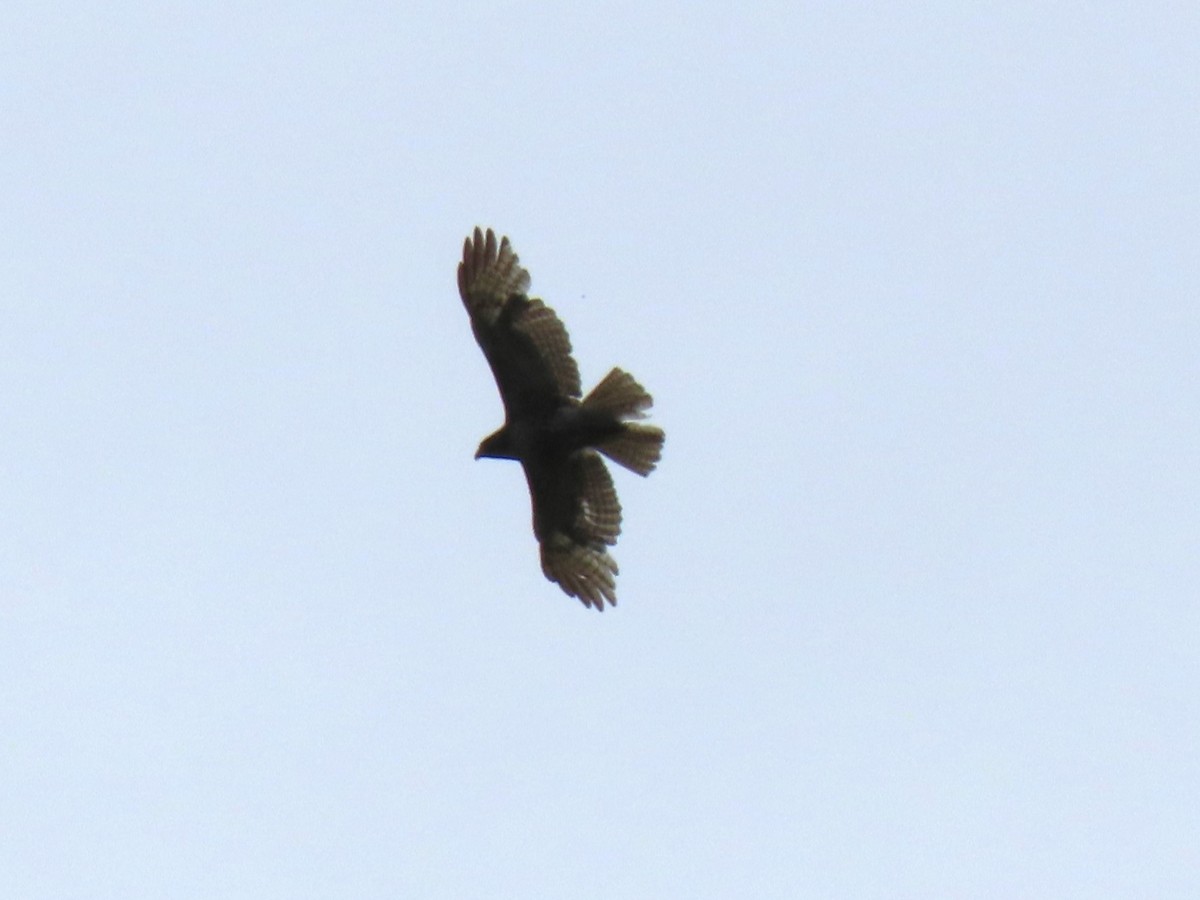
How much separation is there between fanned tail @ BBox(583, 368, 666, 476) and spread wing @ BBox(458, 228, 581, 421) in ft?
1.31

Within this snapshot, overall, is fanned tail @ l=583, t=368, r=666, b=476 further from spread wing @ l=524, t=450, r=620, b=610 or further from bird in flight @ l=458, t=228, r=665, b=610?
spread wing @ l=524, t=450, r=620, b=610

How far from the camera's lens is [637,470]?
24.0 meters

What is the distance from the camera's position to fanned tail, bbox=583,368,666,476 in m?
23.6

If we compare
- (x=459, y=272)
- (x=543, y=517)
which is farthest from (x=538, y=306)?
(x=543, y=517)

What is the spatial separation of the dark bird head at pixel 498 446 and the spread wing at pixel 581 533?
0.59m

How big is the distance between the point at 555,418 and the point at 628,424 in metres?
0.65

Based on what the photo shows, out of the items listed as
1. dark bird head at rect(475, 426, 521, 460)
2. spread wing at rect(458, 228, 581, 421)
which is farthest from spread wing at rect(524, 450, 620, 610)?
spread wing at rect(458, 228, 581, 421)

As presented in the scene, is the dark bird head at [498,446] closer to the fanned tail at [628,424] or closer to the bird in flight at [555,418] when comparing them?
the bird in flight at [555,418]

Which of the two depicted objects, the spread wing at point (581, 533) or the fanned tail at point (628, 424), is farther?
the spread wing at point (581, 533)

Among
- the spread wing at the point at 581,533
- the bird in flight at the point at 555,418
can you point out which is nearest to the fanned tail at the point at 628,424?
the bird in flight at the point at 555,418

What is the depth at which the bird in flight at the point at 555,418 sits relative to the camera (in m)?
23.6

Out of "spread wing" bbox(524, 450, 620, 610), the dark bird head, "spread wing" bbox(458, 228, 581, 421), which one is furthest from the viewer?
→ "spread wing" bbox(524, 450, 620, 610)

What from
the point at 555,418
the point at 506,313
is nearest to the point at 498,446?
the point at 555,418

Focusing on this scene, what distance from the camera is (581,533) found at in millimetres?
24891
